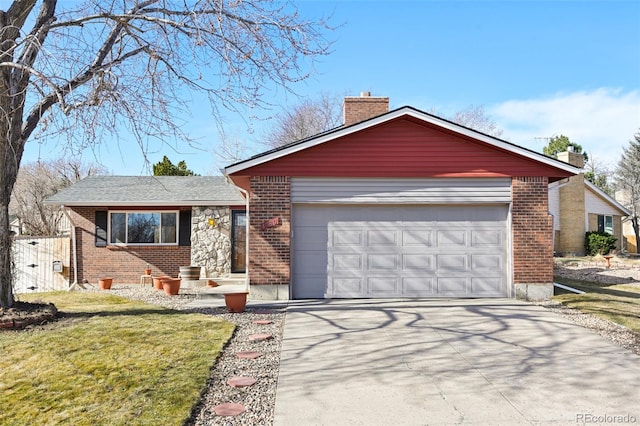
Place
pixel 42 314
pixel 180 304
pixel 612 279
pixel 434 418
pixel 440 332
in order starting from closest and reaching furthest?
pixel 434 418 → pixel 440 332 → pixel 42 314 → pixel 180 304 → pixel 612 279

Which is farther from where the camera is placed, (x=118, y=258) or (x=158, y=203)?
(x=118, y=258)

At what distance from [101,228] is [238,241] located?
4.51 metres

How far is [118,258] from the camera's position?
16.6 metres

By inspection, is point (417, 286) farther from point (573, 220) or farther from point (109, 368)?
point (573, 220)

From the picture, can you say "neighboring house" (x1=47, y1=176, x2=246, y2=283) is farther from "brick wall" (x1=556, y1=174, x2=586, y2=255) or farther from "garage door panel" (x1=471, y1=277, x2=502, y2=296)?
"brick wall" (x1=556, y1=174, x2=586, y2=255)

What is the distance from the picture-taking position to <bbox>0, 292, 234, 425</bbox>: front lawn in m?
4.77

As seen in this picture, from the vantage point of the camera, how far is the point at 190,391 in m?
5.31

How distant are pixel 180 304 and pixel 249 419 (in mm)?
7263

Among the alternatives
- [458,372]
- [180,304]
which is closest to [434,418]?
[458,372]

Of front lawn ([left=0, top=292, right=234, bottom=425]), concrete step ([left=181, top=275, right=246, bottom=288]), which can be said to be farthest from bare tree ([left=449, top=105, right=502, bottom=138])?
front lawn ([left=0, top=292, right=234, bottom=425])

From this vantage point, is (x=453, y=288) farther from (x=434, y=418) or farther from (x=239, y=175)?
(x=434, y=418)

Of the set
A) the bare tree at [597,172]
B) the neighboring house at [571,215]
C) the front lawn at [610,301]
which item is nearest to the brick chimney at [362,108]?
the front lawn at [610,301]

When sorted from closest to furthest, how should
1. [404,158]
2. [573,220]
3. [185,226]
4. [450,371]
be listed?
[450,371], [404,158], [185,226], [573,220]

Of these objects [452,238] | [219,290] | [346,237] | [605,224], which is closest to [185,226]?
[219,290]
